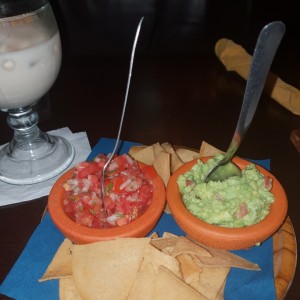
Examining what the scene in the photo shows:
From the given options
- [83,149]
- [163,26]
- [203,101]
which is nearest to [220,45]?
[203,101]

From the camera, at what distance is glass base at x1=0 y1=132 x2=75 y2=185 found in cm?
149

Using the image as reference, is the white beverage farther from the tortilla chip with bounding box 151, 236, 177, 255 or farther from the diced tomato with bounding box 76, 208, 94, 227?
the tortilla chip with bounding box 151, 236, 177, 255

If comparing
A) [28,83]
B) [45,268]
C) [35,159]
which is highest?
[28,83]

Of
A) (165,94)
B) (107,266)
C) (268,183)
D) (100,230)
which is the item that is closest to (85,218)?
(100,230)

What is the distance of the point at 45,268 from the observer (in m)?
1.07

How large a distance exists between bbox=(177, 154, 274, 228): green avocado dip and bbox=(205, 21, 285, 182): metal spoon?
0.04 m

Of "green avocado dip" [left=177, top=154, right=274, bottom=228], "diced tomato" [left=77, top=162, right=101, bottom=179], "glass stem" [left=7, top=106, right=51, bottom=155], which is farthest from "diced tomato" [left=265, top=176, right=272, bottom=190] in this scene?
"glass stem" [left=7, top=106, right=51, bottom=155]

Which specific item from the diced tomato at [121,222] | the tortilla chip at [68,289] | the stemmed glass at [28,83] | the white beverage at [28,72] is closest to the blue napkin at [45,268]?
the tortilla chip at [68,289]

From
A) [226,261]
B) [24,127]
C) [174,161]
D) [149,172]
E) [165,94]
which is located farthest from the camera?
[165,94]

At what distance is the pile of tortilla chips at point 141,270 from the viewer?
95 cm

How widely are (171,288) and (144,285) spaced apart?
0.07 metres

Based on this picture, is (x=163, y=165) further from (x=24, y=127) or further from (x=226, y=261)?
(x=24, y=127)

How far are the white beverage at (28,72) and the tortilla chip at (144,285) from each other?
31.6 inches

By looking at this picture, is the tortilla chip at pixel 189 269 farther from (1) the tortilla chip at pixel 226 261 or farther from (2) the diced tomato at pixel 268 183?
(2) the diced tomato at pixel 268 183
